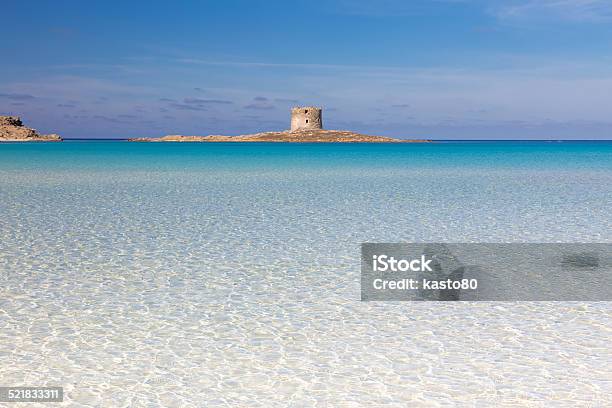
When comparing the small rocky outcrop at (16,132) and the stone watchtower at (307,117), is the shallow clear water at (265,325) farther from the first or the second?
the small rocky outcrop at (16,132)

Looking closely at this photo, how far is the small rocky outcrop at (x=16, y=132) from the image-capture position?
16071 cm

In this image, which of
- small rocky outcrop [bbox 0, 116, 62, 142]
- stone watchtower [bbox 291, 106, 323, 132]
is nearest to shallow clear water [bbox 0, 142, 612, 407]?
stone watchtower [bbox 291, 106, 323, 132]

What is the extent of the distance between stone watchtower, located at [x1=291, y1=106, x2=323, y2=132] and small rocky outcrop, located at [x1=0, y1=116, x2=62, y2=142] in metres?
70.6

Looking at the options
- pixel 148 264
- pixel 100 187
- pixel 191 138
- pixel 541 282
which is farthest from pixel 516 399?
pixel 191 138

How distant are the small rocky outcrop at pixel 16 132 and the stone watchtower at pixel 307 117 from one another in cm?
7061

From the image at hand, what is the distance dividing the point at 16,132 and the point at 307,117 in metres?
79.4

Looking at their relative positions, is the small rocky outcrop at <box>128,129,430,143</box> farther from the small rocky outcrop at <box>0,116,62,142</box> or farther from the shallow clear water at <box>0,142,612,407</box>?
the shallow clear water at <box>0,142,612,407</box>

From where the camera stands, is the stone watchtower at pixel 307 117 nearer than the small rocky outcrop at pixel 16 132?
Yes

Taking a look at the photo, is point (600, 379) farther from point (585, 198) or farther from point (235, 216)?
point (585, 198)

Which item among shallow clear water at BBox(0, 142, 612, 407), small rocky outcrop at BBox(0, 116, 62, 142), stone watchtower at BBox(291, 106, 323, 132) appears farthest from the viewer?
small rocky outcrop at BBox(0, 116, 62, 142)

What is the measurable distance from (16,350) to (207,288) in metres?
2.87

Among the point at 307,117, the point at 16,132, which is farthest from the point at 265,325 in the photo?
the point at 16,132

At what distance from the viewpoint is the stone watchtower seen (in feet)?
438

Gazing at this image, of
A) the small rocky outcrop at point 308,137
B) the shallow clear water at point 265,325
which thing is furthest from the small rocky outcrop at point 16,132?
the shallow clear water at point 265,325
